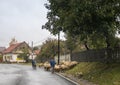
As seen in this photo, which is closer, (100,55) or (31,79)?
(31,79)

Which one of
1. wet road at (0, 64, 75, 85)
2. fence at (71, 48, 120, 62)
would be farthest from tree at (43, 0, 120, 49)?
wet road at (0, 64, 75, 85)

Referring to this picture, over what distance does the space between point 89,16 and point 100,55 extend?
12.3 meters

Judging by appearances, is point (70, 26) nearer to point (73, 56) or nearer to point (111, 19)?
point (111, 19)

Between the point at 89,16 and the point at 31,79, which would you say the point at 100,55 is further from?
the point at 89,16

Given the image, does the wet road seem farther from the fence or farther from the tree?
the fence

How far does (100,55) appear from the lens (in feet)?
121

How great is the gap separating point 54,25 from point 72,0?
722cm

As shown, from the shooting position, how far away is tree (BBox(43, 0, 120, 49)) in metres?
24.5

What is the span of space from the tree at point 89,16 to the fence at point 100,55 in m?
1.94

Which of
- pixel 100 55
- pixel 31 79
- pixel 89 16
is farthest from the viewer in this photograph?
pixel 100 55

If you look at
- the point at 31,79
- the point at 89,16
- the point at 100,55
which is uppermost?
the point at 89,16

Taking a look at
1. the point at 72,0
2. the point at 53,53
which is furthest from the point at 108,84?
the point at 53,53

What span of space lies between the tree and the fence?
1.94 meters

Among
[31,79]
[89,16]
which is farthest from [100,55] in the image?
[89,16]
